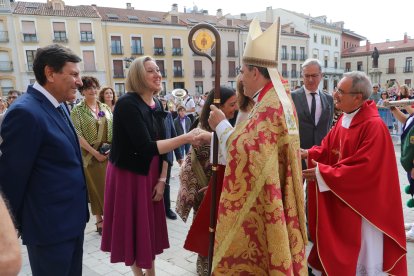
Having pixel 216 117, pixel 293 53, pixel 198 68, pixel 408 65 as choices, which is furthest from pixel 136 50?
pixel 408 65

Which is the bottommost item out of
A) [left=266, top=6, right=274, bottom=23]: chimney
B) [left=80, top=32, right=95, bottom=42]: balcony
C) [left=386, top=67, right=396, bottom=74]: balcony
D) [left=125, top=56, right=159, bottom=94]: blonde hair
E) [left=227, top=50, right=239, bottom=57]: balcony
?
[left=125, top=56, right=159, bottom=94]: blonde hair

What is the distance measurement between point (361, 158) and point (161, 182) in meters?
1.70

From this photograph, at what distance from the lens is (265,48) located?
2.04m

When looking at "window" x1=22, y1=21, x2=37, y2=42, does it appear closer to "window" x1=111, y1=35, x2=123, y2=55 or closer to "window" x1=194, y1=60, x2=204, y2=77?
"window" x1=111, y1=35, x2=123, y2=55

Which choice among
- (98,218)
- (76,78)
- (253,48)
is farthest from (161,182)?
(98,218)

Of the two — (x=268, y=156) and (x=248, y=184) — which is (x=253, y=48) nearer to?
(x=268, y=156)

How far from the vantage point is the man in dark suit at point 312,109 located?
13.8 ft

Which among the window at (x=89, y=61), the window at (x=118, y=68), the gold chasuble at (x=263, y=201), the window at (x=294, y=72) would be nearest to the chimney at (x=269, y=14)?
the window at (x=294, y=72)

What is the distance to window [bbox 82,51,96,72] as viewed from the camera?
32.9 m

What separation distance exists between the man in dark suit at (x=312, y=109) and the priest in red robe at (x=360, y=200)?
1.34 metres

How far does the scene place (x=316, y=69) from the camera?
4.20 meters

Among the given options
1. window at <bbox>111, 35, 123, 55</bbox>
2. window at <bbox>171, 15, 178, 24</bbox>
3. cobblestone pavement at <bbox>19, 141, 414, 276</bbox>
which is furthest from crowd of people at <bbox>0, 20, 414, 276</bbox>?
window at <bbox>171, 15, 178, 24</bbox>

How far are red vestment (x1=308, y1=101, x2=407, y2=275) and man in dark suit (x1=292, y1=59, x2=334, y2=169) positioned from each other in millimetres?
1414

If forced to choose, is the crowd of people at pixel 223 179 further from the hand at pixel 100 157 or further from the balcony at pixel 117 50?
the balcony at pixel 117 50
